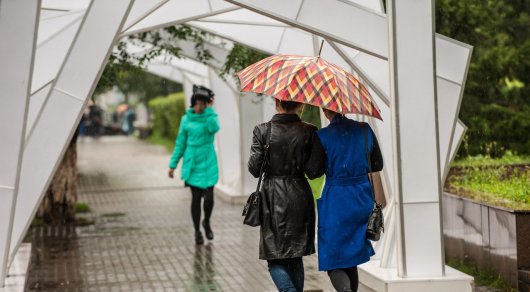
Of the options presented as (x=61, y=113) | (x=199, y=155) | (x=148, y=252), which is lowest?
(x=148, y=252)

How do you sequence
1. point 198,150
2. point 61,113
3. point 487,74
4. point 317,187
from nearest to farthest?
point 61,113 < point 198,150 < point 487,74 < point 317,187

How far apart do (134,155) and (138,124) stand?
538 inches

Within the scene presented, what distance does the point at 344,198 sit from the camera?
251 inches

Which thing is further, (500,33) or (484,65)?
(500,33)

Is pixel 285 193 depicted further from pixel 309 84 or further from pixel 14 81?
pixel 14 81

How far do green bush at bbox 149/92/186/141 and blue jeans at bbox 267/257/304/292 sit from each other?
2577cm

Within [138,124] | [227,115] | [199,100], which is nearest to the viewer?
[199,100]

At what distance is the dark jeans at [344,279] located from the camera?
21.0ft

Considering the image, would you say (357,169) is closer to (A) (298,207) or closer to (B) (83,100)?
(A) (298,207)

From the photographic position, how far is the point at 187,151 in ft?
38.9

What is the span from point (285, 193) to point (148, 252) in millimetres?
5239

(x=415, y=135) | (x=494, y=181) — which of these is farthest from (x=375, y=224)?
(x=494, y=181)

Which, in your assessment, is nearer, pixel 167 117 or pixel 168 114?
pixel 168 114

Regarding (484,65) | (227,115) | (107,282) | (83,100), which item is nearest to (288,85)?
(83,100)
